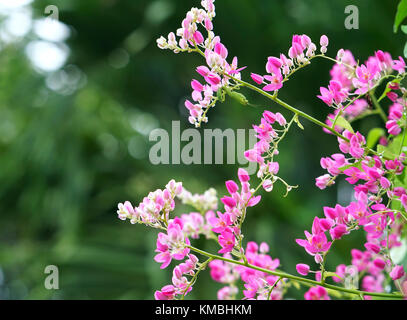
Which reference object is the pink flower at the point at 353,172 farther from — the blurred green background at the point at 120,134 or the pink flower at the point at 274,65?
the blurred green background at the point at 120,134

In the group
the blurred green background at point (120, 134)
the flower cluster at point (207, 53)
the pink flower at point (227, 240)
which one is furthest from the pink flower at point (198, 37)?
the blurred green background at point (120, 134)

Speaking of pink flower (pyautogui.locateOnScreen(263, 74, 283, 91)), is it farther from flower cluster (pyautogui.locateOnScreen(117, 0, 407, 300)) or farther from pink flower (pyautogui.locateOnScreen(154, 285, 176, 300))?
pink flower (pyautogui.locateOnScreen(154, 285, 176, 300))

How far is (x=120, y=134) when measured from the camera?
2.12 metres

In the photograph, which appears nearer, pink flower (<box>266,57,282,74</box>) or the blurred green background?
pink flower (<box>266,57,282,74</box>)

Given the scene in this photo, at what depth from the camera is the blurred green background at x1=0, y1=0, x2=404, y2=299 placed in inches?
64.6

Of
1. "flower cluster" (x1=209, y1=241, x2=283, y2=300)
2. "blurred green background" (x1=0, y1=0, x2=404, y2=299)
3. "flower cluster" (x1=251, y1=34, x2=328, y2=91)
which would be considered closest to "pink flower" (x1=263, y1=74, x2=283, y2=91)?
"flower cluster" (x1=251, y1=34, x2=328, y2=91)

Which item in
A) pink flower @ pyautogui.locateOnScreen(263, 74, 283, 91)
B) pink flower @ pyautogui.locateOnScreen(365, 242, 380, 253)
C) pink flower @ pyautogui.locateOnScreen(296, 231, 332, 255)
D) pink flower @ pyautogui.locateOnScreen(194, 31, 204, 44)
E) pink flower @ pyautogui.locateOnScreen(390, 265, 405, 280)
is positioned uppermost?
pink flower @ pyautogui.locateOnScreen(194, 31, 204, 44)

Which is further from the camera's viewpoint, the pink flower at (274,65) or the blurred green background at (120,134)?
the blurred green background at (120,134)

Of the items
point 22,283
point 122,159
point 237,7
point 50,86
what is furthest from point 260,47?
point 22,283

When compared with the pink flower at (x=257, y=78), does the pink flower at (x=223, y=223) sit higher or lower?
lower

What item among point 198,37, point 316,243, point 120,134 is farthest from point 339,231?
point 120,134

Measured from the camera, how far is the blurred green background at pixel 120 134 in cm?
164

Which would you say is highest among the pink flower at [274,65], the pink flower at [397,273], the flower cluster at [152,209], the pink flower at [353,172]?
the pink flower at [274,65]
